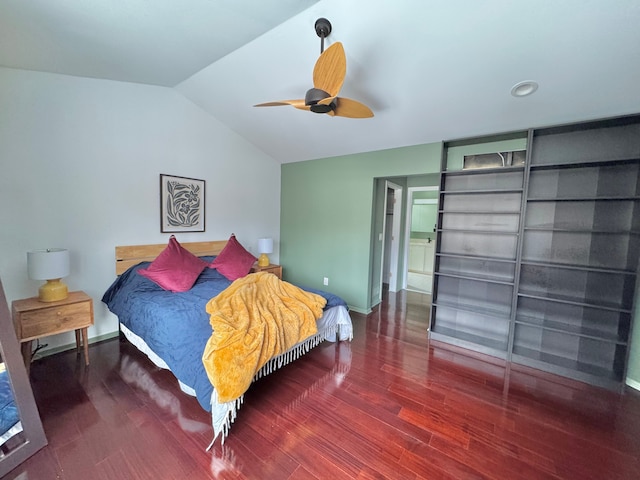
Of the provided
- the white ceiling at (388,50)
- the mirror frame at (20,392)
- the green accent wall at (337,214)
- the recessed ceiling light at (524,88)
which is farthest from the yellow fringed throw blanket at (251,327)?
the recessed ceiling light at (524,88)

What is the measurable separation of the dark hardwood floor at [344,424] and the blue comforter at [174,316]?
0.34m

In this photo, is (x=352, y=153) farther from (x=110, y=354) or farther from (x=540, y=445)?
(x=110, y=354)

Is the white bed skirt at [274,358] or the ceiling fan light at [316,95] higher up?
the ceiling fan light at [316,95]

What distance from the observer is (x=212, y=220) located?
374cm

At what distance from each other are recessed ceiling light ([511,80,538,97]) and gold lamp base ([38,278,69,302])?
4.19m

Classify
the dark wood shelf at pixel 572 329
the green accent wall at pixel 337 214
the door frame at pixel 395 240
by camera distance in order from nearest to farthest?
1. the dark wood shelf at pixel 572 329
2. the green accent wall at pixel 337 214
3. the door frame at pixel 395 240

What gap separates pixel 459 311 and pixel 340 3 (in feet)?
10.3

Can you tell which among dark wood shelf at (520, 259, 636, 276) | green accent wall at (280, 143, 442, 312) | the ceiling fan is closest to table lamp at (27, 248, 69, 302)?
the ceiling fan

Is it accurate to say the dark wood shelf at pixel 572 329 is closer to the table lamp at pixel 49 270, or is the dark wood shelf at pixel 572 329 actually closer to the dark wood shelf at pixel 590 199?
the dark wood shelf at pixel 590 199

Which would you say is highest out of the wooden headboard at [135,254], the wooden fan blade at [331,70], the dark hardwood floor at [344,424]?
the wooden fan blade at [331,70]

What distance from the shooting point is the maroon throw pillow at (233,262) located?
10.8 feet

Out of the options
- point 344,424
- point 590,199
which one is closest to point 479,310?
point 590,199

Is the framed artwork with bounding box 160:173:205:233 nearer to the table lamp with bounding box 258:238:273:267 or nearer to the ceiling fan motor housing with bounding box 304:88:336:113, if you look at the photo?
the table lamp with bounding box 258:238:273:267

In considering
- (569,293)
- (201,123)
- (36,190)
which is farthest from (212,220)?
(569,293)
